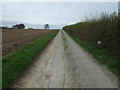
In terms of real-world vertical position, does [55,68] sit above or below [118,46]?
below

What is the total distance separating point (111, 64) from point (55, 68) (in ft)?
9.18

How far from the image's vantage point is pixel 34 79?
6098 millimetres

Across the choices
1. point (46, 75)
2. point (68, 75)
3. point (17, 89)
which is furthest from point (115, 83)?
point (17, 89)

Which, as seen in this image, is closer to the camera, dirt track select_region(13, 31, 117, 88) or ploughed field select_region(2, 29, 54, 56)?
dirt track select_region(13, 31, 117, 88)

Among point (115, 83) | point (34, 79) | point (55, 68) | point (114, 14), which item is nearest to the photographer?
point (115, 83)

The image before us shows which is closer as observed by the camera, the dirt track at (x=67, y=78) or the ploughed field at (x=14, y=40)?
the dirt track at (x=67, y=78)

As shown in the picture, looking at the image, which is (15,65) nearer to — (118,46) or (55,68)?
(55,68)

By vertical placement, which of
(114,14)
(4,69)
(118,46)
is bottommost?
(4,69)

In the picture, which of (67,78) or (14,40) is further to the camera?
(14,40)

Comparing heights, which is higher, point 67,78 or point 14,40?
point 14,40

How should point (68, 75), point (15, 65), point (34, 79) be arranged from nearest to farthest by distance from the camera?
point (34, 79), point (68, 75), point (15, 65)

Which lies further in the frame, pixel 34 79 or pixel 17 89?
pixel 34 79

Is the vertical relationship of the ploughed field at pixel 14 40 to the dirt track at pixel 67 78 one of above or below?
above

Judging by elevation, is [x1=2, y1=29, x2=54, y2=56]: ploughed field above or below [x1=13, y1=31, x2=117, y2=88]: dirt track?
above
